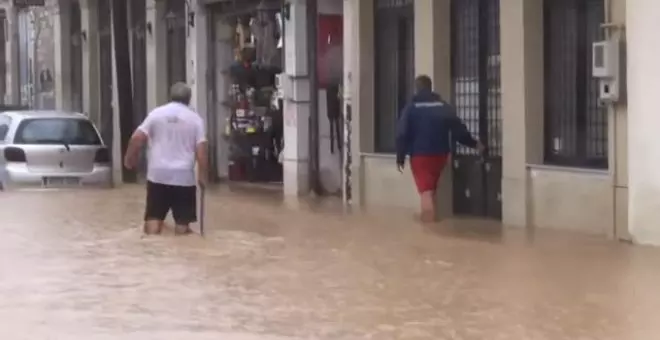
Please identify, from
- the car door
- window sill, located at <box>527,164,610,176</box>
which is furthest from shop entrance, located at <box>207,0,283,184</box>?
window sill, located at <box>527,164,610,176</box>

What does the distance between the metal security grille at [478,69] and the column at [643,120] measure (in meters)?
3.56

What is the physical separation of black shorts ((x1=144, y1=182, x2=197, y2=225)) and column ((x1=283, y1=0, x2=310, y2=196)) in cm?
815

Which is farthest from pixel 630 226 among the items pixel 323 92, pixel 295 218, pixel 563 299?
pixel 323 92

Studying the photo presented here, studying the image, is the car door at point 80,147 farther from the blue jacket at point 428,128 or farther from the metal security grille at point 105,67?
the metal security grille at point 105,67

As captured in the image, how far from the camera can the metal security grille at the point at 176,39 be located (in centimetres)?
2881

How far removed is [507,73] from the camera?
16.7m

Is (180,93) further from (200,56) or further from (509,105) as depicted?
(200,56)

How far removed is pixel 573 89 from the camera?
52.9ft

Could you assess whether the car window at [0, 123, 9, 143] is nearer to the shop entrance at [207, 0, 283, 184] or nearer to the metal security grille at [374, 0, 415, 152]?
the shop entrance at [207, 0, 283, 184]

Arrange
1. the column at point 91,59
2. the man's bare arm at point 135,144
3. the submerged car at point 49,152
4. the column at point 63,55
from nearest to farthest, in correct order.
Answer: the man's bare arm at point 135,144
the submerged car at point 49,152
the column at point 91,59
the column at point 63,55

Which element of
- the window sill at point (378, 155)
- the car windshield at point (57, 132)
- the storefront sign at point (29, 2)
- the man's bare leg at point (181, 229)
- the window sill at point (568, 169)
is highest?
the storefront sign at point (29, 2)

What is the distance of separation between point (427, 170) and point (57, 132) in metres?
8.02

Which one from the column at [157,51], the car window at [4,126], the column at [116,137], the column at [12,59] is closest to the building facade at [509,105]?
the car window at [4,126]

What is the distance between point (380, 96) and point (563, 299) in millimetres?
10112
